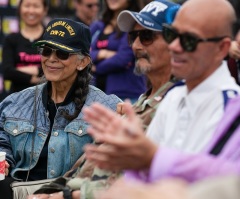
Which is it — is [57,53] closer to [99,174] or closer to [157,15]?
[157,15]

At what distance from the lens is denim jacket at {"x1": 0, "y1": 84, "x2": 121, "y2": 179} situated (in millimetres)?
4504

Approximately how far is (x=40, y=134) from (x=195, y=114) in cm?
175

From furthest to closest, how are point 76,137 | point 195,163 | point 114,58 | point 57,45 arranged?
point 114,58 → point 57,45 → point 76,137 → point 195,163

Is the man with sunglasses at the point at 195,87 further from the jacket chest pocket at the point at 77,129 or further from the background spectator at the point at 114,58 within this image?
the background spectator at the point at 114,58

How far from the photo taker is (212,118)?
2977mm

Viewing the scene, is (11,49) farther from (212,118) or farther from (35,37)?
(212,118)

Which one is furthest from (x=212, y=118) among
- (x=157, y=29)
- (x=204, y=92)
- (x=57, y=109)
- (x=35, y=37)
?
(x=35, y=37)

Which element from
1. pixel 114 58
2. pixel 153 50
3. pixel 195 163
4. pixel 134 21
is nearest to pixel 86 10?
pixel 114 58

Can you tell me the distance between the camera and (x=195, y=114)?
304 centimetres

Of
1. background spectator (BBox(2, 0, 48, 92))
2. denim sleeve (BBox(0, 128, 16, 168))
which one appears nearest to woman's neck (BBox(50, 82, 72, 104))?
denim sleeve (BBox(0, 128, 16, 168))

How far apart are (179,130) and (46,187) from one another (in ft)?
3.63

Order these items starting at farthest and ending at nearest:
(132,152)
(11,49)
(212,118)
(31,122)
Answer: (11,49) → (31,122) → (212,118) → (132,152)

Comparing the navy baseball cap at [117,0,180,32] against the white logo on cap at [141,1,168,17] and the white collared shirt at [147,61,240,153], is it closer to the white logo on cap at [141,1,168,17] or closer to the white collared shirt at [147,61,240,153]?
the white logo on cap at [141,1,168,17]

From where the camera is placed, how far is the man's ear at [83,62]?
15.6ft
